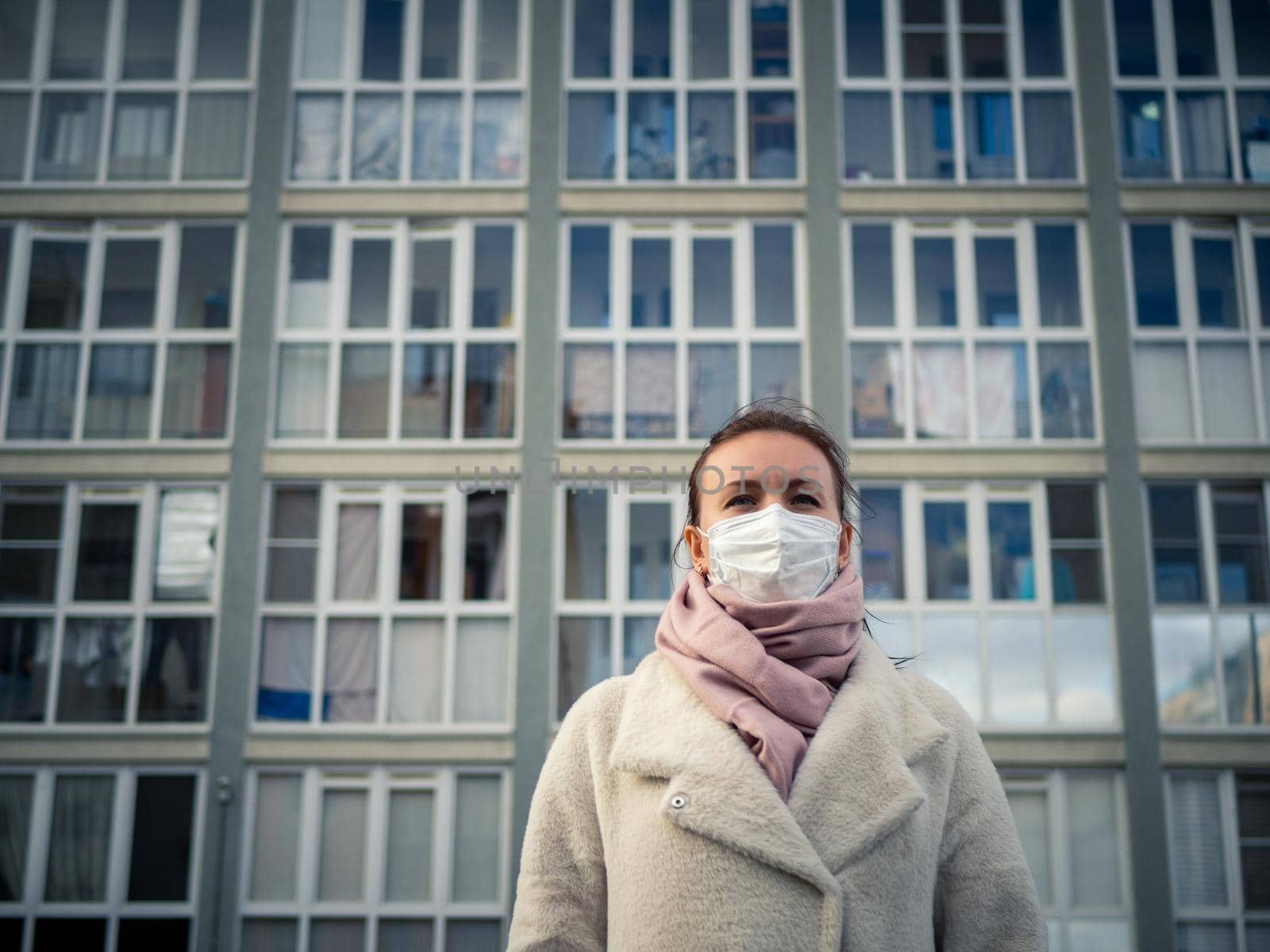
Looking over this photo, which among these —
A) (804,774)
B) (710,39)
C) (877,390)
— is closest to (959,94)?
(710,39)

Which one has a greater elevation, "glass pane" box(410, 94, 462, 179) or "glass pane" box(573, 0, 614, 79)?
"glass pane" box(573, 0, 614, 79)

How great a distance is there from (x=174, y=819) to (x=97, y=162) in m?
6.70

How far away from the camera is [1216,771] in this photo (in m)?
10.5

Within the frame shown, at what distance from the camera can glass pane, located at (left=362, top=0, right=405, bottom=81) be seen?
1186cm

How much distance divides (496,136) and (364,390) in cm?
298

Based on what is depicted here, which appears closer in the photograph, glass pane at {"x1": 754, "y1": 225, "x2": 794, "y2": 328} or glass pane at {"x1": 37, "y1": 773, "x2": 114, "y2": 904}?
glass pane at {"x1": 37, "y1": 773, "x2": 114, "y2": 904}

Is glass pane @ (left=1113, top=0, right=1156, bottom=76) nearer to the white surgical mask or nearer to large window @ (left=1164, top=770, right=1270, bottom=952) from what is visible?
large window @ (left=1164, top=770, right=1270, bottom=952)

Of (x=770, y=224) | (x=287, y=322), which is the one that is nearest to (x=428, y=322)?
(x=287, y=322)

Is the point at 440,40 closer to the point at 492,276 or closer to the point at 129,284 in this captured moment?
the point at 492,276

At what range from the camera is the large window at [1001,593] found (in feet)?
35.1

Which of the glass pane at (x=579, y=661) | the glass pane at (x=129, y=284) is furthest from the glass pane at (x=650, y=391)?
the glass pane at (x=129, y=284)

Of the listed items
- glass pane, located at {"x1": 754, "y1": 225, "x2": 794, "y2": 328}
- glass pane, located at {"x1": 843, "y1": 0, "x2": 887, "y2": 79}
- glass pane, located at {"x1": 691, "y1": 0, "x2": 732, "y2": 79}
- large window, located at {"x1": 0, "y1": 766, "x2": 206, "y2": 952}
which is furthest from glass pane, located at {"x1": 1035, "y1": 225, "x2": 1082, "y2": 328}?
large window, located at {"x1": 0, "y1": 766, "x2": 206, "y2": 952}

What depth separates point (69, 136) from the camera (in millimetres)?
11773

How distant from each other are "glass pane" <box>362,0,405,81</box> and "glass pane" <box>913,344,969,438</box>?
6.23 meters
